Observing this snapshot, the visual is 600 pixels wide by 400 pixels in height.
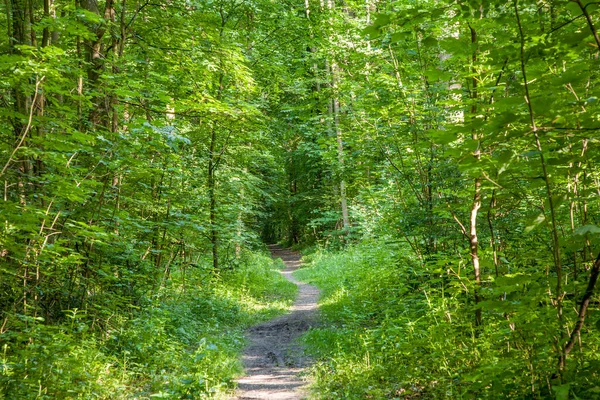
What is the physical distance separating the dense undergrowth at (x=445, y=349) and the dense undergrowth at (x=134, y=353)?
152cm

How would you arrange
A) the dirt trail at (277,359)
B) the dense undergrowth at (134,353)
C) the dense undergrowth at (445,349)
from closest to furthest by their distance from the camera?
the dense undergrowth at (445,349)
the dense undergrowth at (134,353)
the dirt trail at (277,359)

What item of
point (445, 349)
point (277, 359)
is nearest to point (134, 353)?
point (277, 359)

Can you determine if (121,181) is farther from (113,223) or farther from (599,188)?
(599,188)

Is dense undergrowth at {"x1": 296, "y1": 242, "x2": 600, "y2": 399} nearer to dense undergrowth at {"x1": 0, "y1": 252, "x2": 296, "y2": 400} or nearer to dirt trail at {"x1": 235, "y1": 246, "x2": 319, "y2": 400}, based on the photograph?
dirt trail at {"x1": 235, "y1": 246, "x2": 319, "y2": 400}

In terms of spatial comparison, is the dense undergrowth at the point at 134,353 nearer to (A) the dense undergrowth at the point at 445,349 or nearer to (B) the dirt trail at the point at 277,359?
(B) the dirt trail at the point at 277,359

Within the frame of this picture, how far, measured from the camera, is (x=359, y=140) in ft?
24.1

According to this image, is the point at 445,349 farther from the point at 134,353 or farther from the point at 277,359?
the point at 134,353

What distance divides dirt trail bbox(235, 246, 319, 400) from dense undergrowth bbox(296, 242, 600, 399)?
1.10 feet

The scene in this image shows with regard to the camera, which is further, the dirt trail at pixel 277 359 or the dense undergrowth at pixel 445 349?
the dirt trail at pixel 277 359

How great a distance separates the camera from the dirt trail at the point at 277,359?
5703 millimetres

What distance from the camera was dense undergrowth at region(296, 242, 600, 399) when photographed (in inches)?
125

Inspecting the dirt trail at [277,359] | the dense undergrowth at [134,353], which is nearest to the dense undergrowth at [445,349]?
the dirt trail at [277,359]

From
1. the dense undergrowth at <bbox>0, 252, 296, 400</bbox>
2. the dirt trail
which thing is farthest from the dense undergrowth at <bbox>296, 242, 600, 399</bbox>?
the dense undergrowth at <bbox>0, 252, 296, 400</bbox>

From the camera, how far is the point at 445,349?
15.8 feet
